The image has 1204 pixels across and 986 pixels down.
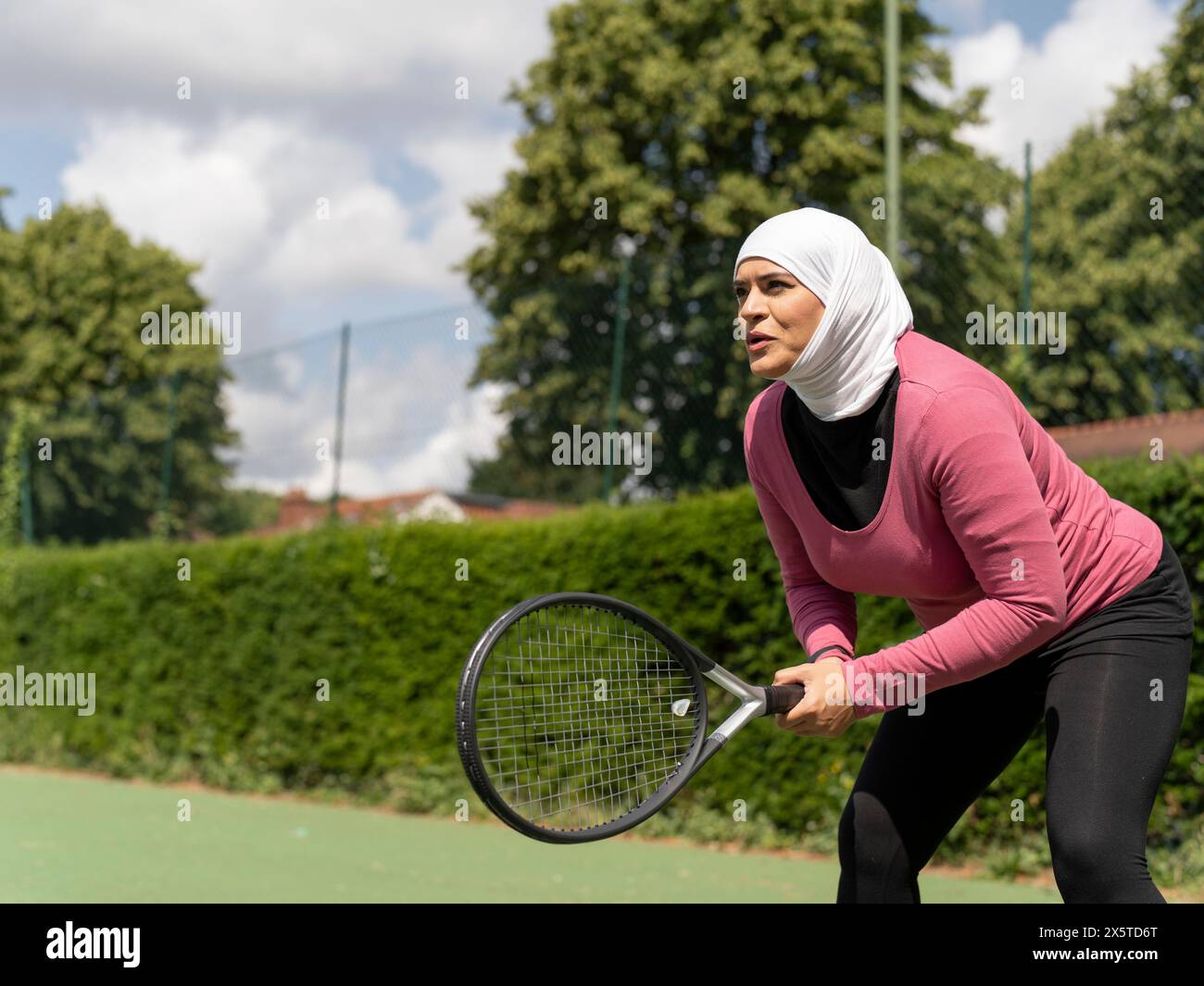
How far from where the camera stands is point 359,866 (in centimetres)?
759

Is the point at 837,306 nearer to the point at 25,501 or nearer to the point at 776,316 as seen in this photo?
the point at 776,316

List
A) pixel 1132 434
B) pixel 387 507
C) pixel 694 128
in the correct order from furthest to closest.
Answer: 1. pixel 694 128
2. pixel 387 507
3. pixel 1132 434

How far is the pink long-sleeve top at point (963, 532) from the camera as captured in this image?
8.98 ft

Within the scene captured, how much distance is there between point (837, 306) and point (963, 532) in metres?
0.51

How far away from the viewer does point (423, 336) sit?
38.0 ft

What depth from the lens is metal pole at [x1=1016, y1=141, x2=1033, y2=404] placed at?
341 inches

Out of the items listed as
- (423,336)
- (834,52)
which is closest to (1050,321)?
(423,336)

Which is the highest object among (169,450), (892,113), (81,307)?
(81,307)

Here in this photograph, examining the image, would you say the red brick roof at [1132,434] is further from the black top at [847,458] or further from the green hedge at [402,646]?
the black top at [847,458]

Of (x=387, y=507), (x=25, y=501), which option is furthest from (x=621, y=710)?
(x=25, y=501)

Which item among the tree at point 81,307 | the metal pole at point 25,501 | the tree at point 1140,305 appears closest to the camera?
the tree at point 1140,305

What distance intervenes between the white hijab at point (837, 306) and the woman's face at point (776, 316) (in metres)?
0.02

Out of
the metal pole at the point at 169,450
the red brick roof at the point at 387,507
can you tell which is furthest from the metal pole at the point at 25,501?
the red brick roof at the point at 387,507

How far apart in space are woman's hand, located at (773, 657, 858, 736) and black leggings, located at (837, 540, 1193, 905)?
248 mm
